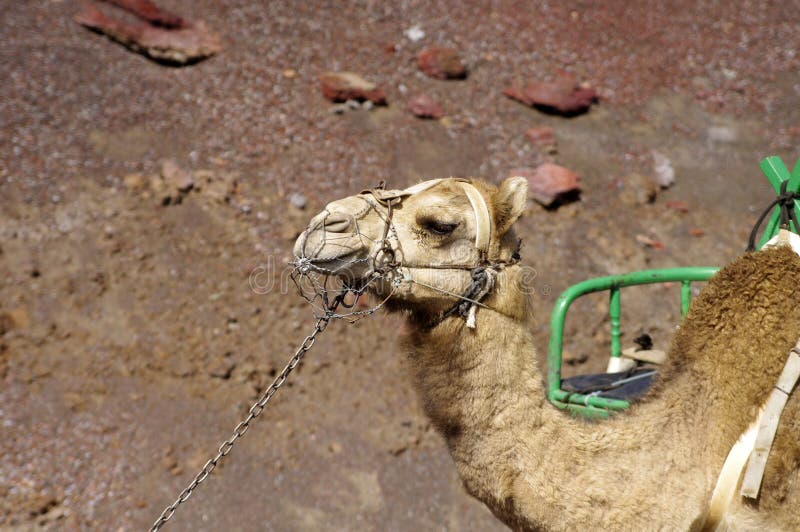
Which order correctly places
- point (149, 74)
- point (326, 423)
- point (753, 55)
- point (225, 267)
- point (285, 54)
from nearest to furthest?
point (326, 423), point (225, 267), point (149, 74), point (285, 54), point (753, 55)

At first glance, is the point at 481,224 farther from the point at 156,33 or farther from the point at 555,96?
the point at 156,33

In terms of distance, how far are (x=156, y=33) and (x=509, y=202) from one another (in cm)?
761

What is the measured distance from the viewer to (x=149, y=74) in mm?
8719

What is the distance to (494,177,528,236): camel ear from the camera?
2.79m

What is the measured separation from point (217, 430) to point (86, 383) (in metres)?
1.20

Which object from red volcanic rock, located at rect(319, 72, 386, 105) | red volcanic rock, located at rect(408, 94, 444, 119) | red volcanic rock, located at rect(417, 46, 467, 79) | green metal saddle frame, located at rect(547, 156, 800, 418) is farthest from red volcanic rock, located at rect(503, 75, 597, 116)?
green metal saddle frame, located at rect(547, 156, 800, 418)

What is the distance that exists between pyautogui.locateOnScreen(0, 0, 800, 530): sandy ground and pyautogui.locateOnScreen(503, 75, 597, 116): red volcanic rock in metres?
0.14

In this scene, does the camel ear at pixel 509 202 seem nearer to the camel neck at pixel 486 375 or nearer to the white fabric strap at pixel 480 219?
the white fabric strap at pixel 480 219

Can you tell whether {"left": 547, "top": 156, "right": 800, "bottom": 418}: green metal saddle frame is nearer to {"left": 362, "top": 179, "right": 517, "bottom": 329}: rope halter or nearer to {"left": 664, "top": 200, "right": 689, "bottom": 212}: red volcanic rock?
{"left": 362, "top": 179, "right": 517, "bottom": 329}: rope halter

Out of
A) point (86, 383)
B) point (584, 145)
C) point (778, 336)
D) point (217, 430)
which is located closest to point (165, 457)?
point (217, 430)

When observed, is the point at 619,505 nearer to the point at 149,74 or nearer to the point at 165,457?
the point at 165,457

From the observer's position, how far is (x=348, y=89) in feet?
29.1

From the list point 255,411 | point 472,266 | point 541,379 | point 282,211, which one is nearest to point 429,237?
point 472,266

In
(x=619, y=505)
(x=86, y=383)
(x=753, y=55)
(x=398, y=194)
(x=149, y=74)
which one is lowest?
(x=86, y=383)
